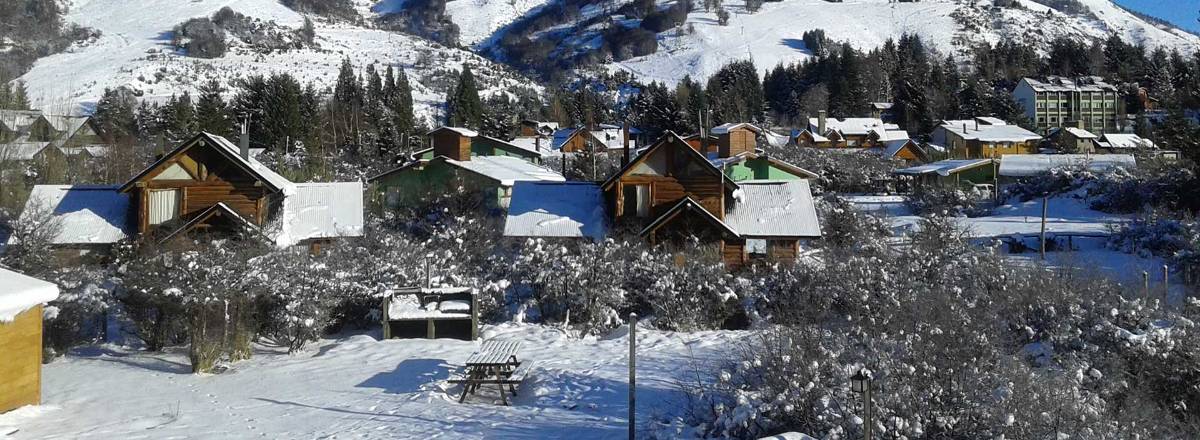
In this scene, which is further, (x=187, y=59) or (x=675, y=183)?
(x=187, y=59)

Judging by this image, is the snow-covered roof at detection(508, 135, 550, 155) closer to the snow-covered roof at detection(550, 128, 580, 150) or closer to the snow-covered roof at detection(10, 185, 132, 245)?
the snow-covered roof at detection(550, 128, 580, 150)

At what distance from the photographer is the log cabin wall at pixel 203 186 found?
23812 millimetres

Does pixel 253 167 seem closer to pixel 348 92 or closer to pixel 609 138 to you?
pixel 609 138

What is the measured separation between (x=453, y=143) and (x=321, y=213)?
12.2m

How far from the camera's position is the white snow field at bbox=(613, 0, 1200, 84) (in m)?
140

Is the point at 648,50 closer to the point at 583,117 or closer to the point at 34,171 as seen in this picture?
the point at 583,117

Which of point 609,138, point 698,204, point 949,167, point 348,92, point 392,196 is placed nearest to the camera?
point 698,204

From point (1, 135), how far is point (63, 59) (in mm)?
85623

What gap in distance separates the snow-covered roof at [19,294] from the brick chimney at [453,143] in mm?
25587

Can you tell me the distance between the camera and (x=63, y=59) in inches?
4011

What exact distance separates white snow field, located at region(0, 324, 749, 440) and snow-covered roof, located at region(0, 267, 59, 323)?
1473mm

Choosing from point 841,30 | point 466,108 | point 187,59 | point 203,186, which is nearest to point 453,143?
point 203,186

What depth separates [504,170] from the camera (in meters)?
36.0

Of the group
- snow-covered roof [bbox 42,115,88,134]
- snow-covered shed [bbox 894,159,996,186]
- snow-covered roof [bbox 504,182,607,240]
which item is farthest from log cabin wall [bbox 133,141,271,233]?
snow-covered shed [bbox 894,159,996,186]
